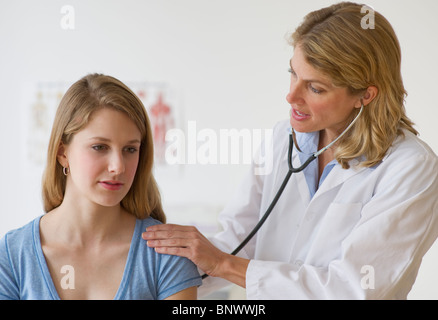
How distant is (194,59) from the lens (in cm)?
346

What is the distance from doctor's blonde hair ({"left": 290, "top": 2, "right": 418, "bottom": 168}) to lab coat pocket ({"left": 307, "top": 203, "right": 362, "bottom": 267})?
0.46 ft

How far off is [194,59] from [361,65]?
2.19m

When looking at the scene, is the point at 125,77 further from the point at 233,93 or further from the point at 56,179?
the point at 56,179

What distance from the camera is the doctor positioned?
51.3 inches

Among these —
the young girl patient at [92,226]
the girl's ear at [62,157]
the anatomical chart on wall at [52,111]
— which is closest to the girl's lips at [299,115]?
the young girl patient at [92,226]

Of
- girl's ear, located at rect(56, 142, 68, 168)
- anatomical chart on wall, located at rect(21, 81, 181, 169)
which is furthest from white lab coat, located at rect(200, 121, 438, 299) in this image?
anatomical chart on wall, located at rect(21, 81, 181, 169)

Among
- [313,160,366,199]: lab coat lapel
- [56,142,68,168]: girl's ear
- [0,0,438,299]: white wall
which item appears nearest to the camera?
[56,142,68,168]: girl's ear

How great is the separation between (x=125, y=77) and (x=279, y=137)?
6.91ft

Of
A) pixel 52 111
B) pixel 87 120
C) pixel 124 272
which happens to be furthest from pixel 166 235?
pixel 52 111

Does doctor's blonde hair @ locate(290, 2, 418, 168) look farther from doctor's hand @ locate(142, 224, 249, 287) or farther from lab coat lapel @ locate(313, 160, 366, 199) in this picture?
doctor's hand @ locate(142, 224, 249, 287)

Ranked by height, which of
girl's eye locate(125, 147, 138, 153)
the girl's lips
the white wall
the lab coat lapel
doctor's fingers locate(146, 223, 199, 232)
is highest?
the white wall

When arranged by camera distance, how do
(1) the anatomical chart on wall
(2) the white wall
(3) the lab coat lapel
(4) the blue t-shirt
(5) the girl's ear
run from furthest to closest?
(1) the anatomical chart on wall, (2) the white wall, (3) the lab coat lapel, (5) the girl's ear, (4) the blue t-shirt

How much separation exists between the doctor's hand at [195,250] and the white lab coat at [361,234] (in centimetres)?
4

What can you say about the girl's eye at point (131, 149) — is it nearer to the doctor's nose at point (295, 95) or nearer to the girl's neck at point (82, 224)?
the girl's neck at point (82, 224)
